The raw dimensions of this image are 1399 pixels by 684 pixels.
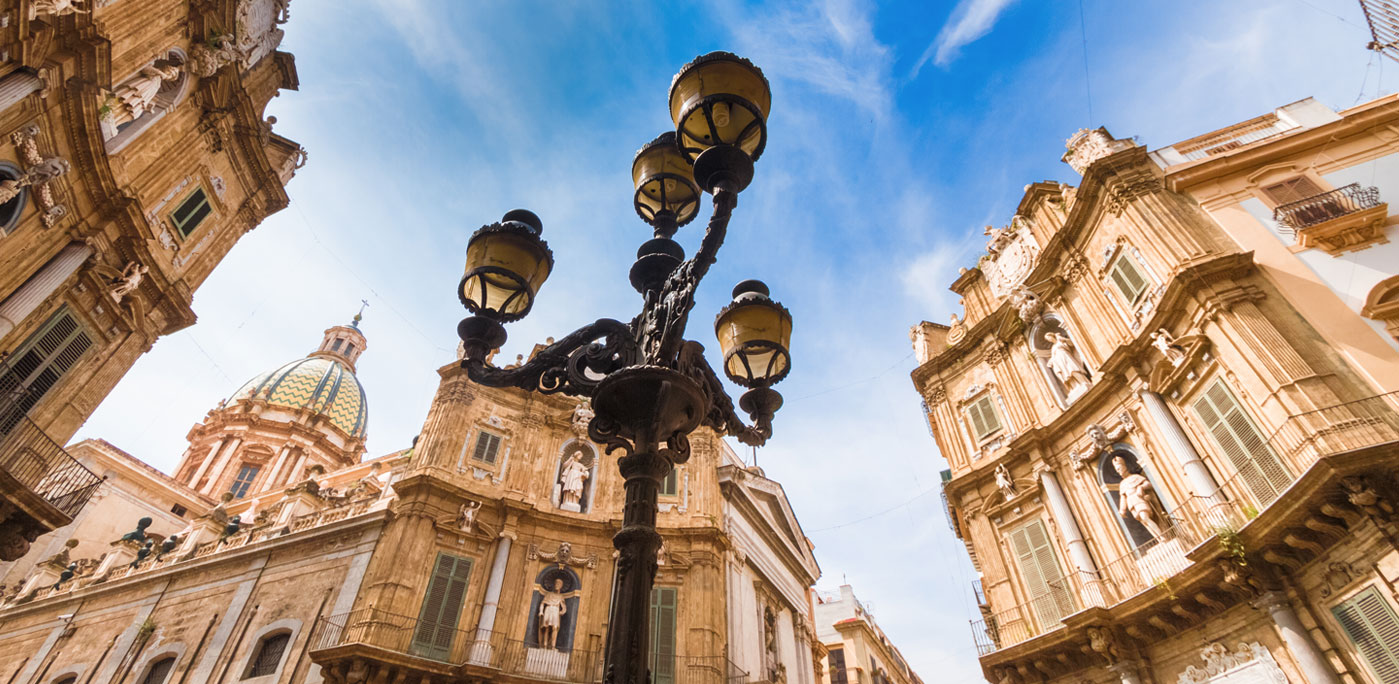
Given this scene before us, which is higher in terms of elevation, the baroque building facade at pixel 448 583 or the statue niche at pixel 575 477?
the statue niche at pixel 575 477

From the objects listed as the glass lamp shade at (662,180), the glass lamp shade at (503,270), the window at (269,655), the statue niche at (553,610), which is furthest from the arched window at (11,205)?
the statue niche at (553,610)

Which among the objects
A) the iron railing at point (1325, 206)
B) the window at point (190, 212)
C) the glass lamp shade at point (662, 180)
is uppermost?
the window at point (190, 212)

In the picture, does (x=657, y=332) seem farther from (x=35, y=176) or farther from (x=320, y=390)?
(x=320, y=390)

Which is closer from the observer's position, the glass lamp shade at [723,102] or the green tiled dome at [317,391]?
the glass lamp shade at [723,102]

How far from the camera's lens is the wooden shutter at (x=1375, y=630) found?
9352mm

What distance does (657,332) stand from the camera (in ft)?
16.2

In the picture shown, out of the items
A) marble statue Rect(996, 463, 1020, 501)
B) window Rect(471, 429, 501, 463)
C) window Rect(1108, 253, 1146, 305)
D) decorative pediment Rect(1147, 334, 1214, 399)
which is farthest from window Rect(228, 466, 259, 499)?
decorative pediment Rect(1147, 334, 1214, 399)

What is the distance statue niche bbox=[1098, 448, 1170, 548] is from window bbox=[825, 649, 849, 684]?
83.8ft

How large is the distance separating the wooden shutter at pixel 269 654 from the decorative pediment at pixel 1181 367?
68.0 feet

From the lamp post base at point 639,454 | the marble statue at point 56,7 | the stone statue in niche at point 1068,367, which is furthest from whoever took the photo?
the stone statue in niche at point 1068,367

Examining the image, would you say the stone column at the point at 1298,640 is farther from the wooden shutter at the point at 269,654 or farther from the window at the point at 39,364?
the window at the point at 39,364

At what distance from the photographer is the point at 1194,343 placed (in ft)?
42.8

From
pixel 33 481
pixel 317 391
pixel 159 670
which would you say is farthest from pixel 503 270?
pixel 317 391

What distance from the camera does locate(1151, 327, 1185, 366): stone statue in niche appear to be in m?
13.3
